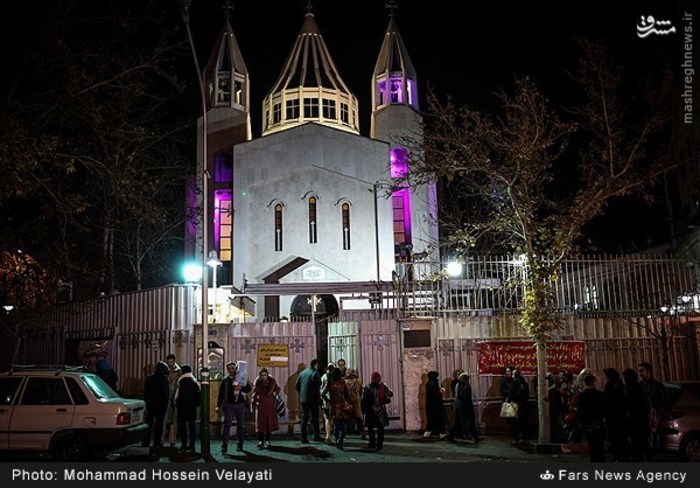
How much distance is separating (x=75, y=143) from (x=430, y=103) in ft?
26.8

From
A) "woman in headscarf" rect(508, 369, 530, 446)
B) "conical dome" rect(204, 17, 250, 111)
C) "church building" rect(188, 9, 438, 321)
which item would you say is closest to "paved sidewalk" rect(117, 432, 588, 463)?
"woman in headscarf" rect(508, 369, 530, 446)

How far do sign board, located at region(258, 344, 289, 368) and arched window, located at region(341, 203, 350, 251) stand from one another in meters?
16.8

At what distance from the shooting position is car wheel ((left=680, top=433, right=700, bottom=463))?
1102cm

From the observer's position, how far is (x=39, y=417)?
1136 centimetres

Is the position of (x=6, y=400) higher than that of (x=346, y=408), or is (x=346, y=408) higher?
(x=6, y=400)

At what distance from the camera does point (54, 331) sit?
19703 mm

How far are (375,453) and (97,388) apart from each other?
18.1ft

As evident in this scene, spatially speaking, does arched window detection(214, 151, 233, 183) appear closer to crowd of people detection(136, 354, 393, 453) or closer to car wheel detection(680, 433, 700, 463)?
crowd of people detection(136, 354, 393, 453)

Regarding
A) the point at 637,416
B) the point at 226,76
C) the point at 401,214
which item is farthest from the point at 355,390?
the point at 226,76

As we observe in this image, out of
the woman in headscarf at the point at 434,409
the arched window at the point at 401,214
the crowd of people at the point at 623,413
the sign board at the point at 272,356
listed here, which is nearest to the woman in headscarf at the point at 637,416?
the crowd of people at the point at 623,413

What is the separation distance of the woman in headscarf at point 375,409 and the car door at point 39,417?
566 centimetres

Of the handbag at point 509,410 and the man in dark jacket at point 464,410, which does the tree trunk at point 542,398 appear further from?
the man in dark jacket at point 464,410

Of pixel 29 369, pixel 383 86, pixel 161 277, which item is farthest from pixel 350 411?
pixel 383 86

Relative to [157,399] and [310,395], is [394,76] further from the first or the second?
[157,399]
